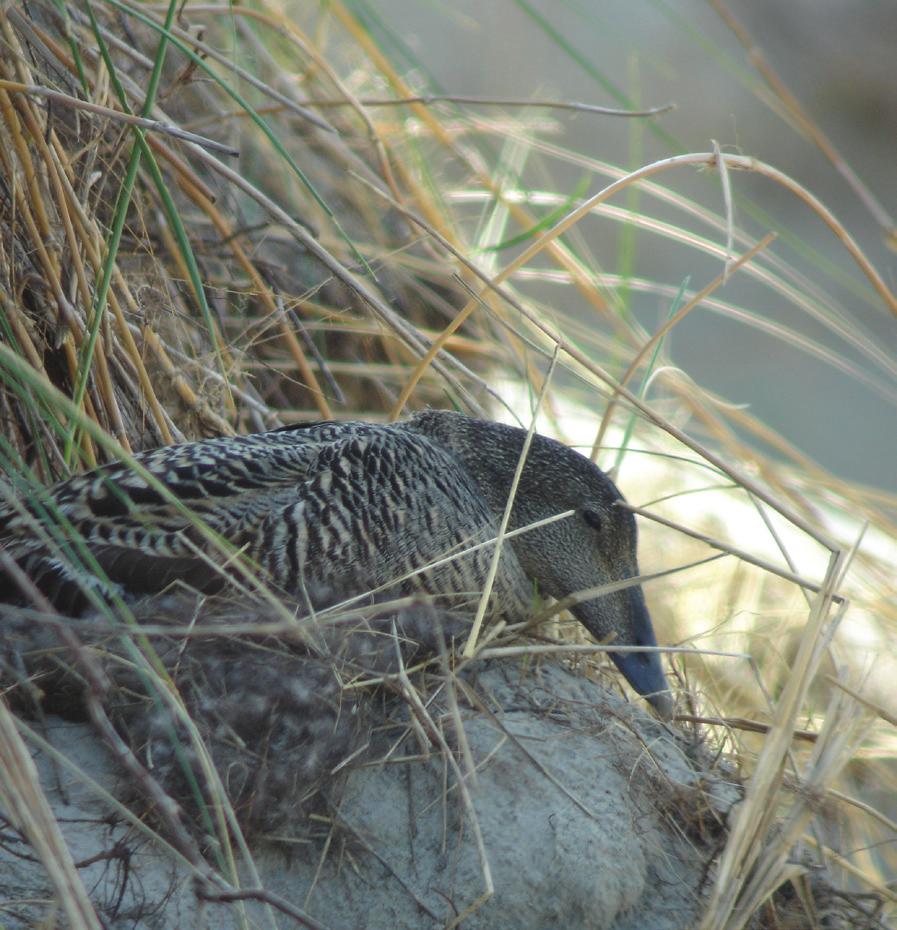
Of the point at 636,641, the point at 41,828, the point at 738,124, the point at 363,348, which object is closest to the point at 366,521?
the point at 636,641

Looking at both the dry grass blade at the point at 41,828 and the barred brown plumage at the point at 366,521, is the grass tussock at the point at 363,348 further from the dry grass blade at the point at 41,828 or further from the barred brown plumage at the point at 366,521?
the barred brown plumage at the point at 366,521

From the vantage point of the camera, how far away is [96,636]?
1.83 meters

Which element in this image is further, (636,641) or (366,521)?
(636,641)

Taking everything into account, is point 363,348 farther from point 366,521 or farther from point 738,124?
point 738,124

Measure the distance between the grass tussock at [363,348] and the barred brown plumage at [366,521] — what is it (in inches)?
4.3

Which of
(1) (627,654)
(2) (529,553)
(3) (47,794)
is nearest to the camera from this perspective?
(3) (47,794)

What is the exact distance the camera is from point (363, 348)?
3574 millimetres

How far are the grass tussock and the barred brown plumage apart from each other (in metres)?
0.11

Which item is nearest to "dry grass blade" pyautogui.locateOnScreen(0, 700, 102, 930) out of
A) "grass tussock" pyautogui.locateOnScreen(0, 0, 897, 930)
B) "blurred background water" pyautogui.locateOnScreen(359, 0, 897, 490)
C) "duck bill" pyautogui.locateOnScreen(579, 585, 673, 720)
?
"grass tussock" pyautogui.locateOnScreen(0, 0, 897, 930)

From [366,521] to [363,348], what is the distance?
5.12ft

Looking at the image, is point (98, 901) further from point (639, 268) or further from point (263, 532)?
point (639, 268)

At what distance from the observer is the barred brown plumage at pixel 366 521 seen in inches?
78.0

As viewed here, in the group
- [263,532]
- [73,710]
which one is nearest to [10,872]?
[73,710]

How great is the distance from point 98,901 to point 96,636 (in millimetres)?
397
